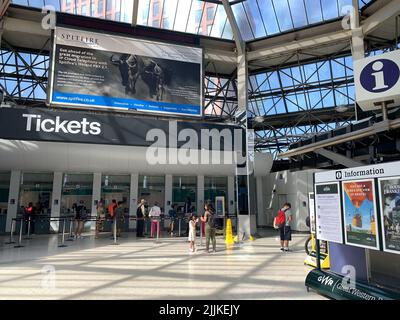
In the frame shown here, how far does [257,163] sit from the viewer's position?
727 inches

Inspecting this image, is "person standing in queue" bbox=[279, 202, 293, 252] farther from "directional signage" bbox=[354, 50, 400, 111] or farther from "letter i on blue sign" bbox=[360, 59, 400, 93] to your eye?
"letter i on blue sign" bbox=[360, 59, 400, 93]

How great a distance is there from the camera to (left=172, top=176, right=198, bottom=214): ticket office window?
18688 mm

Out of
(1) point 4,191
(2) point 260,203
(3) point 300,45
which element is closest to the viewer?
(1) point 4,191

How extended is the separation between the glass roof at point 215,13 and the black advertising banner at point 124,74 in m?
3.68

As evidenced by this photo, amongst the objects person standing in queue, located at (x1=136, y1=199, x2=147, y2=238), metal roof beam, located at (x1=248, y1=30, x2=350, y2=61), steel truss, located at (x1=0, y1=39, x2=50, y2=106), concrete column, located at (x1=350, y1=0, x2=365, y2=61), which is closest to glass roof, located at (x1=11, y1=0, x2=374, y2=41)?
metal roof beam, located at (x1=248, y1=30, x2=350, y2=61)

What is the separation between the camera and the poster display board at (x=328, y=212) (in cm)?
555

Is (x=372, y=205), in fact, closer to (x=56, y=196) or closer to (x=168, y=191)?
(x=168, y=191)

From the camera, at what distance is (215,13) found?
17.7 meters

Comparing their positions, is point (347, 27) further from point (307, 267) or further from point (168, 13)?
point (307, 267)

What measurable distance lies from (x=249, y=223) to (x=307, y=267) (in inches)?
268

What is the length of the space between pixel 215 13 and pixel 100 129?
1036 centimetres

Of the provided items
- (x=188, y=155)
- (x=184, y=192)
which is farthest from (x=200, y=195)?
(x=188, y=155)

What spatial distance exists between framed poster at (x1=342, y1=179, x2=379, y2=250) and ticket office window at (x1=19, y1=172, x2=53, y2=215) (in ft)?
49.5

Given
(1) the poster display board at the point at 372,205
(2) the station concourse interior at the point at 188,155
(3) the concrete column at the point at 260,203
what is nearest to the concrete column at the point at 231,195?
(2) the station concourse interior at the point at 188,155
